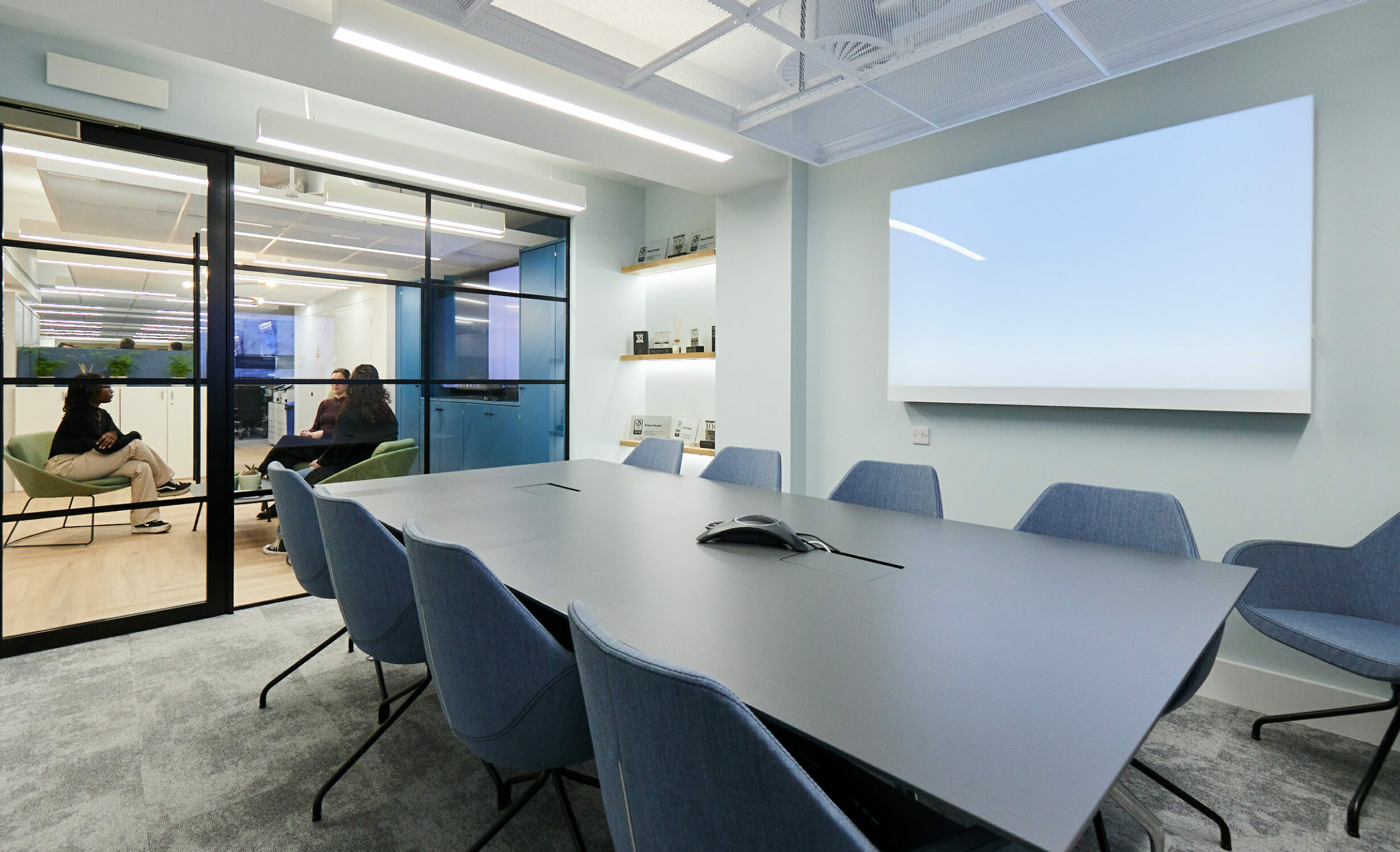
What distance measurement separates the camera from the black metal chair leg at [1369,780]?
210cm

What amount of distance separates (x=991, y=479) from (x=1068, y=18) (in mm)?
2396

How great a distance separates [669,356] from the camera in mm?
5789

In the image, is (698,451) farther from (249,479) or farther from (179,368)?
(179,368)

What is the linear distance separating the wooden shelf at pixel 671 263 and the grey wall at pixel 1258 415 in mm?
1807

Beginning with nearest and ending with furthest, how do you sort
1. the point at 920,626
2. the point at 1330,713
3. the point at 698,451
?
the point at 920,626 → the point at 1330,713 → the point at 698,451

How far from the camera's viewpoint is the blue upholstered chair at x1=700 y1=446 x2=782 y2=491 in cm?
364

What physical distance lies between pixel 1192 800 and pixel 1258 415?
175 centimetres

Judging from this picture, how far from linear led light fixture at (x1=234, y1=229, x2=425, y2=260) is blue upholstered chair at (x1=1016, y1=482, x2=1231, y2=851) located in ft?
14.6

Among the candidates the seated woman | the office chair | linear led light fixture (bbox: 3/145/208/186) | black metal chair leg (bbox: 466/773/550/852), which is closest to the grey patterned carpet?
black metal chair leg (bbox: 466/773/550/852)

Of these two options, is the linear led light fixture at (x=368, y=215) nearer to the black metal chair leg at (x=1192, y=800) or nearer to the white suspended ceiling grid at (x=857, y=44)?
the white suspended ceiling grid at (x=857, y=44)

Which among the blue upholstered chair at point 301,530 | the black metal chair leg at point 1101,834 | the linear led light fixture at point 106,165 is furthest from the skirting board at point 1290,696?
the linear led light fixture at point 106,165

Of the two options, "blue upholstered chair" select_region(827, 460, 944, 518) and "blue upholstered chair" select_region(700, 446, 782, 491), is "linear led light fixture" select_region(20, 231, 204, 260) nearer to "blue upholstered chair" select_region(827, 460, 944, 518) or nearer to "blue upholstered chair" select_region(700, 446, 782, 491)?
"blue upholstered chair" select_region(700, 446, 782, 491)

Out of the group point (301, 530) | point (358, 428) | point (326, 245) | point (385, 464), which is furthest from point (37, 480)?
point (301, 530)

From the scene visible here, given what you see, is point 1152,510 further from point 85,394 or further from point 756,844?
point 85,394
